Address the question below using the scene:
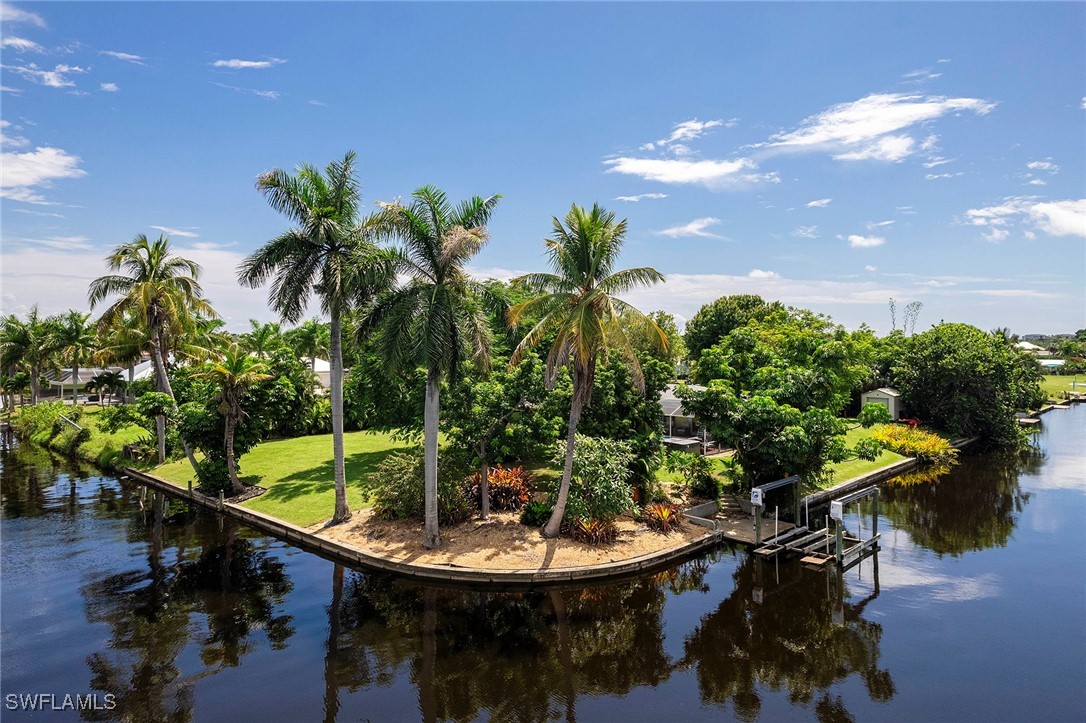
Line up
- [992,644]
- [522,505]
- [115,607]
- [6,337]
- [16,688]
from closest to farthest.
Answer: [16,688] < [992,644] < [115,607] < [522,505] < [6,337]

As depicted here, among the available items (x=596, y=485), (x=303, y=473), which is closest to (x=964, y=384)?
(x=596, y=485)

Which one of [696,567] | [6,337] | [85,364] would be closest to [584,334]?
[696,567]

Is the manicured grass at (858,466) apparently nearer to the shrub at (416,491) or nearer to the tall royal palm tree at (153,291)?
the shrub at (416,491)

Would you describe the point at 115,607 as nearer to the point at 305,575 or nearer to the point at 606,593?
the point at 305,575

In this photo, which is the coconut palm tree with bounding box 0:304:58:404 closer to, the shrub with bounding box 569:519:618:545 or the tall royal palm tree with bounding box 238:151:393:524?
the tall royal palm tree with bounding box 238:151:393:524

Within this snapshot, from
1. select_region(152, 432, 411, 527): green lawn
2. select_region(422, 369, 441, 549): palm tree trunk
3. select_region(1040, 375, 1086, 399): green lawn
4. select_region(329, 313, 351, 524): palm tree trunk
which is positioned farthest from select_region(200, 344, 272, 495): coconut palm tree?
select_region(1040, 375, 1086, 399): green lawn

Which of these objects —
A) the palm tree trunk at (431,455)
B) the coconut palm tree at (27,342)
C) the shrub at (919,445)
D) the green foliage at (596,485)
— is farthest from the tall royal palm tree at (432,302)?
the coconut palm tree at (27,342)
